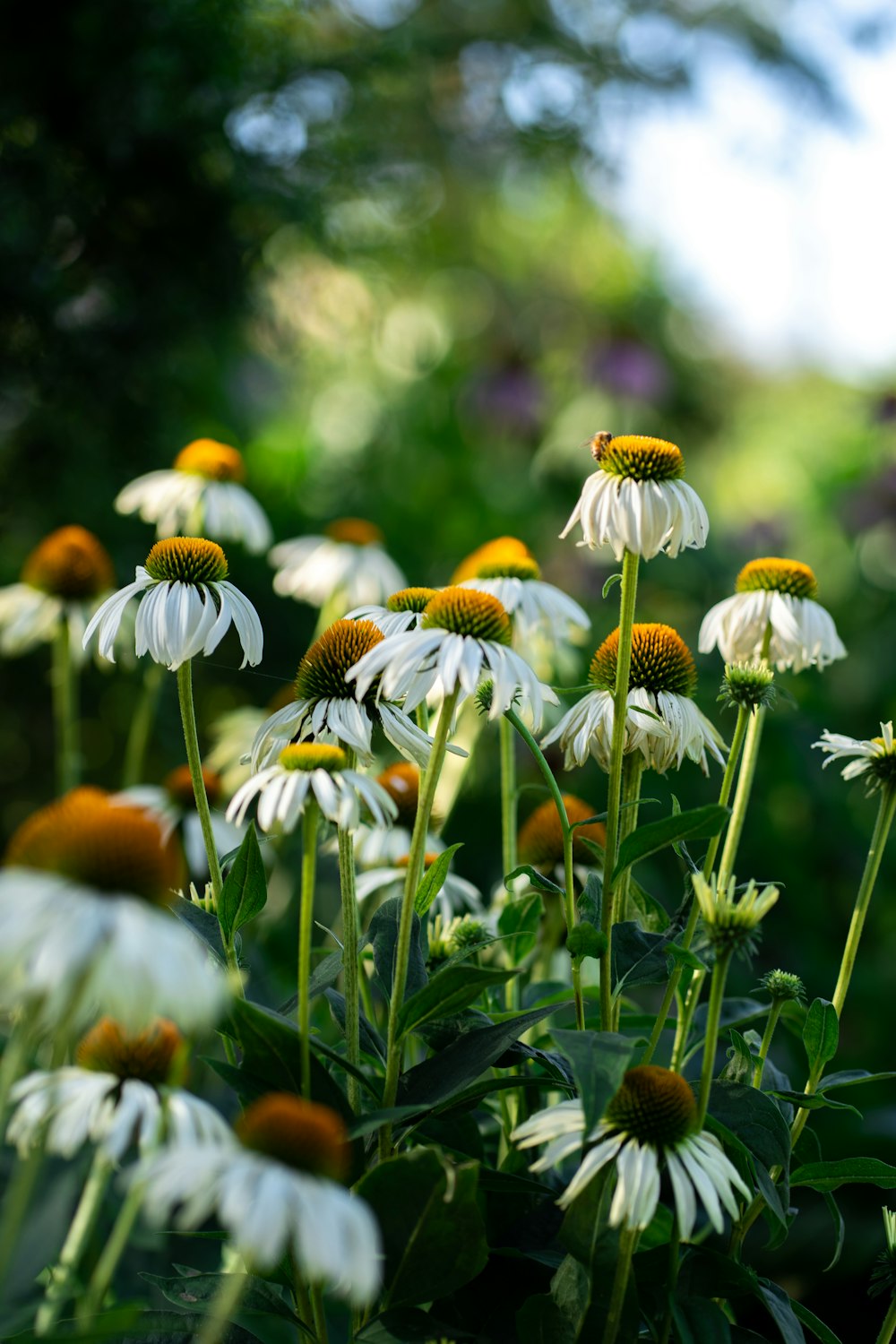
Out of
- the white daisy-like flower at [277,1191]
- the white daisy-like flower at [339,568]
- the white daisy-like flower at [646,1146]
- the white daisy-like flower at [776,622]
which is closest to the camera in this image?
the white daisy-like flower at [277,1191]

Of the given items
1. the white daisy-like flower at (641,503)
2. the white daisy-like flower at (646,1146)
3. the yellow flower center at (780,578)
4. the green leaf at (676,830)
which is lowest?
the white daisy-like flower at (646,1146)

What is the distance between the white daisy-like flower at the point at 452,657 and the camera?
0.51 m

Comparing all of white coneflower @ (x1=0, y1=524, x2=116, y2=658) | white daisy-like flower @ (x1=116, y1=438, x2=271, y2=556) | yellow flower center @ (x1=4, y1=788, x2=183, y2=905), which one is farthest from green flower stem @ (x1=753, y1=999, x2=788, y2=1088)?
white coneflower @ (x1=0, y1=524, x2=116, y2=658)

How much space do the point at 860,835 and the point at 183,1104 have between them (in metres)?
1.63

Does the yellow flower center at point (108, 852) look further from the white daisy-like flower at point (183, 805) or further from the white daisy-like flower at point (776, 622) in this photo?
the white daisy-like flower at point (183, 805)

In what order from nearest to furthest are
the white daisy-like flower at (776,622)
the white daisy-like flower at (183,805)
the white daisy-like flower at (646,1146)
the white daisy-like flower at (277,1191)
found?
1. the white daisy-like flower at (277,1191)
2. the white daisy-like flower at (646,1146)
3. the white daisy-like flower at (776,622)
4. the white daisy-like flower at (183,805)

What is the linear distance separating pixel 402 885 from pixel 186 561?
286 mm

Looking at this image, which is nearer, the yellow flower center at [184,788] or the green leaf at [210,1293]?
the green leaf at [210,1293]

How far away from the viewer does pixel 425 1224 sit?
488 mm

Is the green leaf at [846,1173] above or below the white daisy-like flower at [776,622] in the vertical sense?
below

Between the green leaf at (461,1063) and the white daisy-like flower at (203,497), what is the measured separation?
2.30 ft

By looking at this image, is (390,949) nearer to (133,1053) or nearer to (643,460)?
(133,1053)

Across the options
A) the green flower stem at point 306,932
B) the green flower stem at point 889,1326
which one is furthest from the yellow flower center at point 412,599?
the green flower stem at point 889,1326

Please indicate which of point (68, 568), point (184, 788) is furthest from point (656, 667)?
point (68, 568)
